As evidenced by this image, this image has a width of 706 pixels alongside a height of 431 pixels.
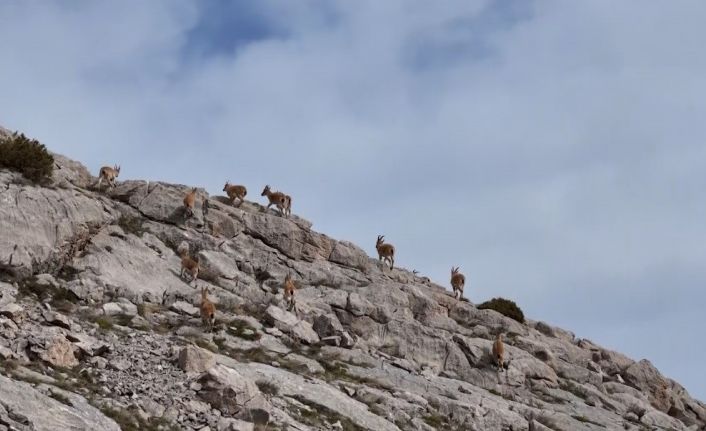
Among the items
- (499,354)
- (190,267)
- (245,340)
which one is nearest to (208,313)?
(245,340)

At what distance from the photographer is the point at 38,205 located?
90.7ft

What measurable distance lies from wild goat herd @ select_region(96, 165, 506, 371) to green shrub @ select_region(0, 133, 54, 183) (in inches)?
156

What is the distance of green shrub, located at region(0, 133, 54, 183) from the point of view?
95.3 feet

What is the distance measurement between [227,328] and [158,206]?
26.4 feet

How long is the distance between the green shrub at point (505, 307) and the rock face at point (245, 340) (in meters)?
1.26

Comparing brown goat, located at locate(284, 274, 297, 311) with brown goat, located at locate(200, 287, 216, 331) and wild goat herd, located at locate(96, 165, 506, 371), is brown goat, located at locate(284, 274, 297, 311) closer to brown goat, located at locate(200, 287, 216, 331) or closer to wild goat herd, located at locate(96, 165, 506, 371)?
wild goat herd, located at locate(96, 165, 506, 371)

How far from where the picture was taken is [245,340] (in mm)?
26359

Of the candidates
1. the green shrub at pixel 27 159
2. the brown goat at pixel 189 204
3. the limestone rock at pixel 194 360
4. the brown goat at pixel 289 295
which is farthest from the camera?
the brown goat at pixel 189 204

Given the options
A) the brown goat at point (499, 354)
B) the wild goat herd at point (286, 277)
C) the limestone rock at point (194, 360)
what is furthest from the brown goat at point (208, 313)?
the brown goat at point (499, 354)

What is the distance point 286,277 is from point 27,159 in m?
9.62

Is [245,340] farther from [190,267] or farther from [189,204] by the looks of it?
[189,204]

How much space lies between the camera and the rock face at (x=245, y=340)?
64.1 ft

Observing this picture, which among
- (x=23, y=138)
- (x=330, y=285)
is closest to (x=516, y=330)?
(x=330, y=285)

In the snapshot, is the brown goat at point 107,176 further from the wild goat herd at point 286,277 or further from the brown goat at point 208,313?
the brown goat at point 208,313
